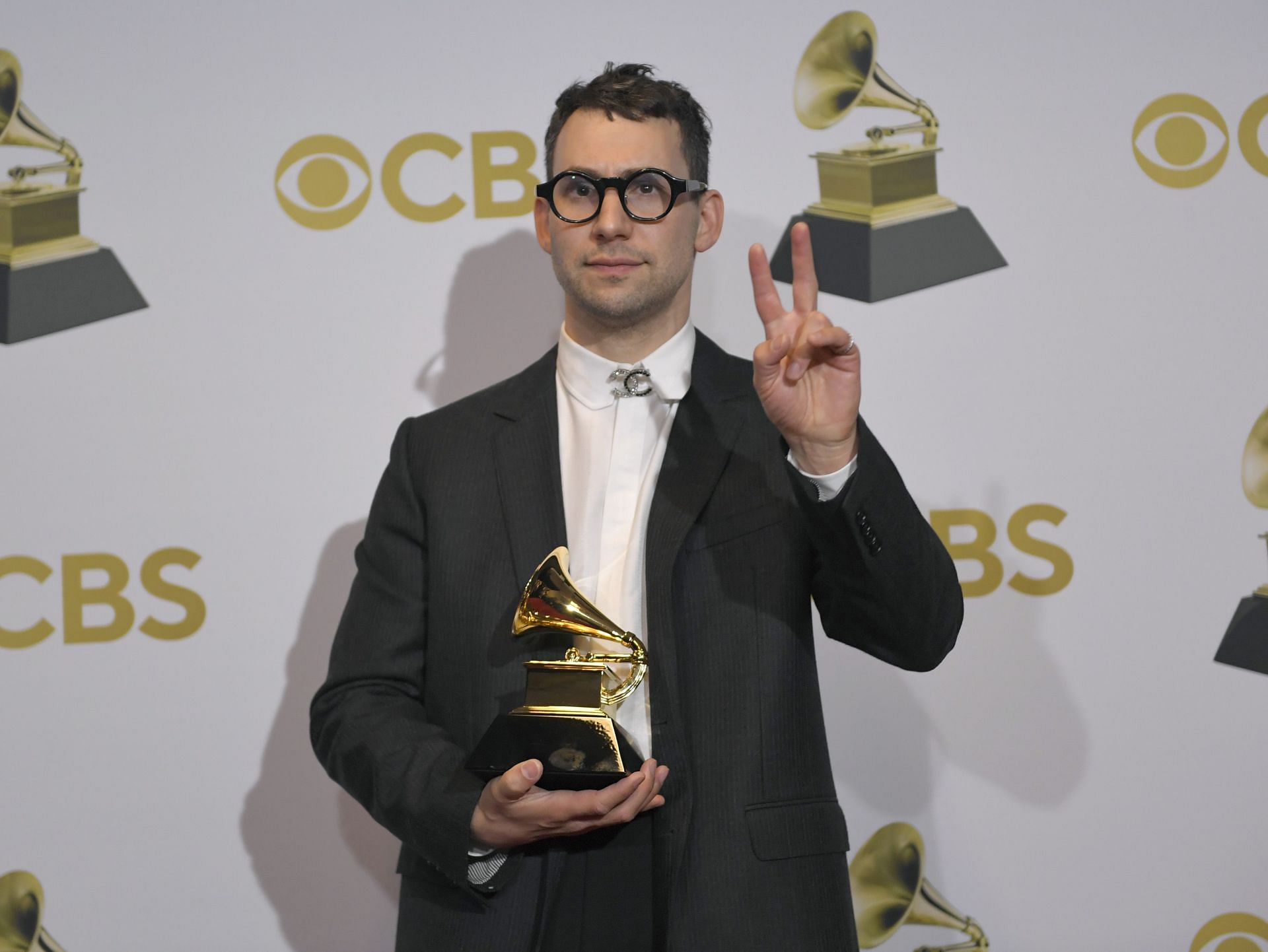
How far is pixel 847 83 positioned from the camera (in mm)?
2787

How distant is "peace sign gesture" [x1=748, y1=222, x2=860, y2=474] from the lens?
64.2 inches

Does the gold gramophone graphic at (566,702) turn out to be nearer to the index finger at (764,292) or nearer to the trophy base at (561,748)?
the trophy base at (561,748)

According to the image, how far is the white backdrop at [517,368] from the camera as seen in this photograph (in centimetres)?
272

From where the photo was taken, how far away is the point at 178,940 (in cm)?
270

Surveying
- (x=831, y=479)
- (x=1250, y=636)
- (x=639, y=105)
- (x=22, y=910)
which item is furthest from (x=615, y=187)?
(x=22, y=910)

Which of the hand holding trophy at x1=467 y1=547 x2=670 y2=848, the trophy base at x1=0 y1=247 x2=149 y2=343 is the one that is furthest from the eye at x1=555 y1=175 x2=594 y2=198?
the trophy base at x1=0 y1=247 x2=149 y2=343

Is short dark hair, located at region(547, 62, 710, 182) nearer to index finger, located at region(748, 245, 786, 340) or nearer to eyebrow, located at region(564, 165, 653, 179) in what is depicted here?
eyebrow, located at region(564, 165, 653, 179)

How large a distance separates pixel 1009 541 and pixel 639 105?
4.40ft

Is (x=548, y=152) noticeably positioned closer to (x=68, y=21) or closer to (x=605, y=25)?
(x=605, y=25)

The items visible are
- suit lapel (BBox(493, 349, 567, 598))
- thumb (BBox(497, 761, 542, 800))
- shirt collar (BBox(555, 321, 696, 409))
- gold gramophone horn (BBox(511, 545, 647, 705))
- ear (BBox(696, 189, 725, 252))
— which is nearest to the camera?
thumb (BBox(497, 761, 542, 800))

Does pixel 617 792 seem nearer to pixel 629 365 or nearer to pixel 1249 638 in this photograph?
pixel 629 365

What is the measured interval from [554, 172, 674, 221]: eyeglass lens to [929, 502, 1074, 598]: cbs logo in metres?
1.12

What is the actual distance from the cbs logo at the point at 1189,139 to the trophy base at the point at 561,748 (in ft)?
6.30

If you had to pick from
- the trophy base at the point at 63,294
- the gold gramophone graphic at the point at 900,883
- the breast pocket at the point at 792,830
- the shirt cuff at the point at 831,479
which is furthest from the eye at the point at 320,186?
the gold gramophone graphic at the point at 900,883
